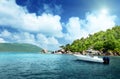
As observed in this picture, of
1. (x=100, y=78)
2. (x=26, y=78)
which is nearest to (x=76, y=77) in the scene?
(x=100, y=78)

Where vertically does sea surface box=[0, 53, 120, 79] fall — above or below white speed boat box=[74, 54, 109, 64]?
below

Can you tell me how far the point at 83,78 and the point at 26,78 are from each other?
12682 mm

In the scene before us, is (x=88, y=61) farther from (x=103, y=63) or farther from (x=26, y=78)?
(x=26, y=78)

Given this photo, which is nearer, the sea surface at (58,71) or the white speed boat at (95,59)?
the sea surface at (58,71)

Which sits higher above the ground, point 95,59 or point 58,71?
point 95,59

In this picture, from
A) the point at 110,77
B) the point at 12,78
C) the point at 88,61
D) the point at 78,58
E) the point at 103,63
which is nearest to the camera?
the point at 12,78

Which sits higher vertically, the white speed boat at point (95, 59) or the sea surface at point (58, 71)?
the white speed boat at point (95, 59)

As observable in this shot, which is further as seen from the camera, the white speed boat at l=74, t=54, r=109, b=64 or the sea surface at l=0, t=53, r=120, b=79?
the white speed boat at l=74, t=54, r=109, b=64

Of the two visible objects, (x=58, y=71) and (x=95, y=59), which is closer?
(x=58, y=71)

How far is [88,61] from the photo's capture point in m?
101

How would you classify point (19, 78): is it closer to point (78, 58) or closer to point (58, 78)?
point (58, 78)

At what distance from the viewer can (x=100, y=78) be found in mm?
48969

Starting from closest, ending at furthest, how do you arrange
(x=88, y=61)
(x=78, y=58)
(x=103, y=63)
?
1. (x=103, y=63)
2. (x=88, y=61)
3. (x=78, y=58)

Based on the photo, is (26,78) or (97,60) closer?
(26,78)
